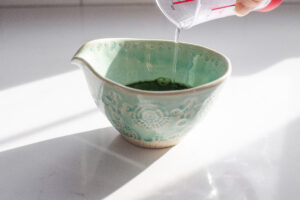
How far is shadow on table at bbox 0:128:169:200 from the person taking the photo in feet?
1.43

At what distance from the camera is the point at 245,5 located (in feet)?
1.86

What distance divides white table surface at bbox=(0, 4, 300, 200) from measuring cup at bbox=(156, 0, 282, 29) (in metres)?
0.17

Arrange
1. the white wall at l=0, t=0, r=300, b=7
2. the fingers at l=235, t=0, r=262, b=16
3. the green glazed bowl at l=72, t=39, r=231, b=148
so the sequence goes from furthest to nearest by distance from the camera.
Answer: the white wall at l=0, t=0, r=300, b=7 < the fingers at l=235, t=0, r=262, b=16 < the green glazed bowl at l=72, t=39, r=231, b=148

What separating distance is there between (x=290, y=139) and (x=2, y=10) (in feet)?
3.89

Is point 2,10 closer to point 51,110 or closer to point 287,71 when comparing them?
point 51,110

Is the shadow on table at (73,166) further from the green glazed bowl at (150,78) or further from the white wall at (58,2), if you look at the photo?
the white wall at (58,2)

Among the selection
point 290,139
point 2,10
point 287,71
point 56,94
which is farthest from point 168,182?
point 2,10

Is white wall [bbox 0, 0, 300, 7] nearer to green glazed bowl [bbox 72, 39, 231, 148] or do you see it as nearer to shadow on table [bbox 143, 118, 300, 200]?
green glazed bowl [bbox 72, 39, 231, 148]

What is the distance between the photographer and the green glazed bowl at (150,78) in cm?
42

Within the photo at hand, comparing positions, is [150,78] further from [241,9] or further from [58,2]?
[58,2]

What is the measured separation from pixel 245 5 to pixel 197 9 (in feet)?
0.27

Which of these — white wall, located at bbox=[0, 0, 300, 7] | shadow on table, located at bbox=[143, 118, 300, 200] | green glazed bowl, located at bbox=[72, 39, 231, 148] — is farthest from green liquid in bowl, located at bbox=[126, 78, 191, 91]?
white wall, located at bbox=[0, 0, 300, 7]

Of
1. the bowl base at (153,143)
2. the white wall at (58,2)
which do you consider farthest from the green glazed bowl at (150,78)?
the white wall at (58,2)

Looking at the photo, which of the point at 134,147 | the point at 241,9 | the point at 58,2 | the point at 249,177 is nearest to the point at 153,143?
the point at 134,147
